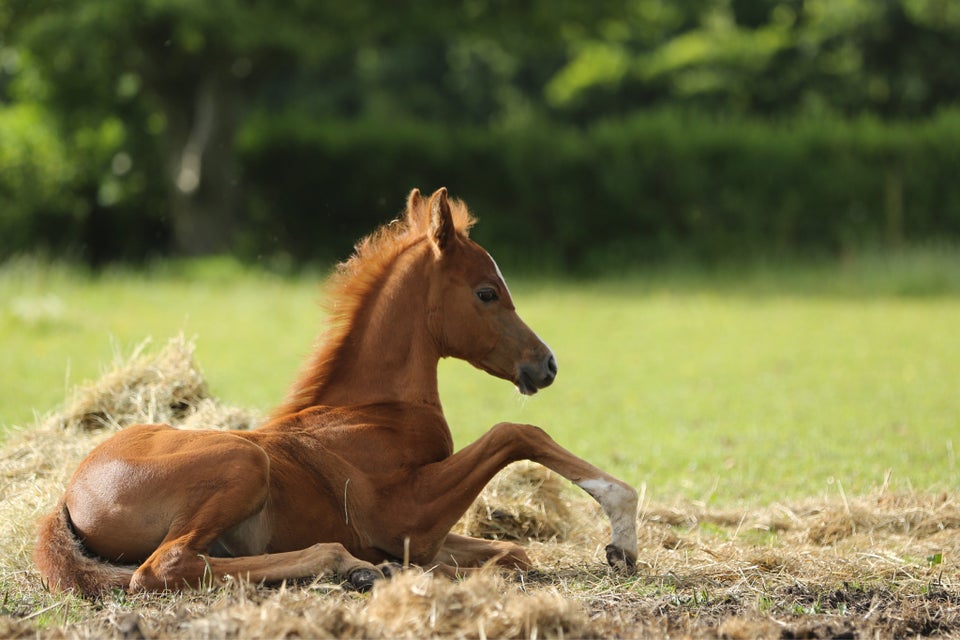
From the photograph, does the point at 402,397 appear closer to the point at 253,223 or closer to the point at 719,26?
the point at 253,223

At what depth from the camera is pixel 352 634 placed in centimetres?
443

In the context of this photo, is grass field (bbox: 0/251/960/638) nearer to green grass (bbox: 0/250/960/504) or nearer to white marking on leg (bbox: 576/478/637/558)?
green grass (bbox: 0/250/960/504)

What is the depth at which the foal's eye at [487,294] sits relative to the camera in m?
6.12

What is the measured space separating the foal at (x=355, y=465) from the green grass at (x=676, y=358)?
76.3 inches

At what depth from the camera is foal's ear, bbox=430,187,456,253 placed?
19.8 feet

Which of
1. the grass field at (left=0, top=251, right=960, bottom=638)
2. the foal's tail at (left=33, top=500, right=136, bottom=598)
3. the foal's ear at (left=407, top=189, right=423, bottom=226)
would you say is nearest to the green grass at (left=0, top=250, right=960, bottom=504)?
the grass field at (left=0, top=251, right=960, bottom=638)

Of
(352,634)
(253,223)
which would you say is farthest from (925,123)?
(352,634)

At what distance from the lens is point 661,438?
1062 centimetres

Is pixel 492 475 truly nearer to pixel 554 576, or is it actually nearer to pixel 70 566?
pixel 554 576

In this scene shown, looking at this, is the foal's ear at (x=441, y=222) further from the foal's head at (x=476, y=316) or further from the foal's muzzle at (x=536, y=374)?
the foal's muzzle at (x=536, y=374)

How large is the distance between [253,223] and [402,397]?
19106 mm

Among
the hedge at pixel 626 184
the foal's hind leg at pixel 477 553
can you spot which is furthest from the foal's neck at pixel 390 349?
the hedge at pixel 626 184

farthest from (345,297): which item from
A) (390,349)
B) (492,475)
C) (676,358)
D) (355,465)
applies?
(676,358)

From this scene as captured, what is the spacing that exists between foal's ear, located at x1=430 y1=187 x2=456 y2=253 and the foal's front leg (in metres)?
1.00
